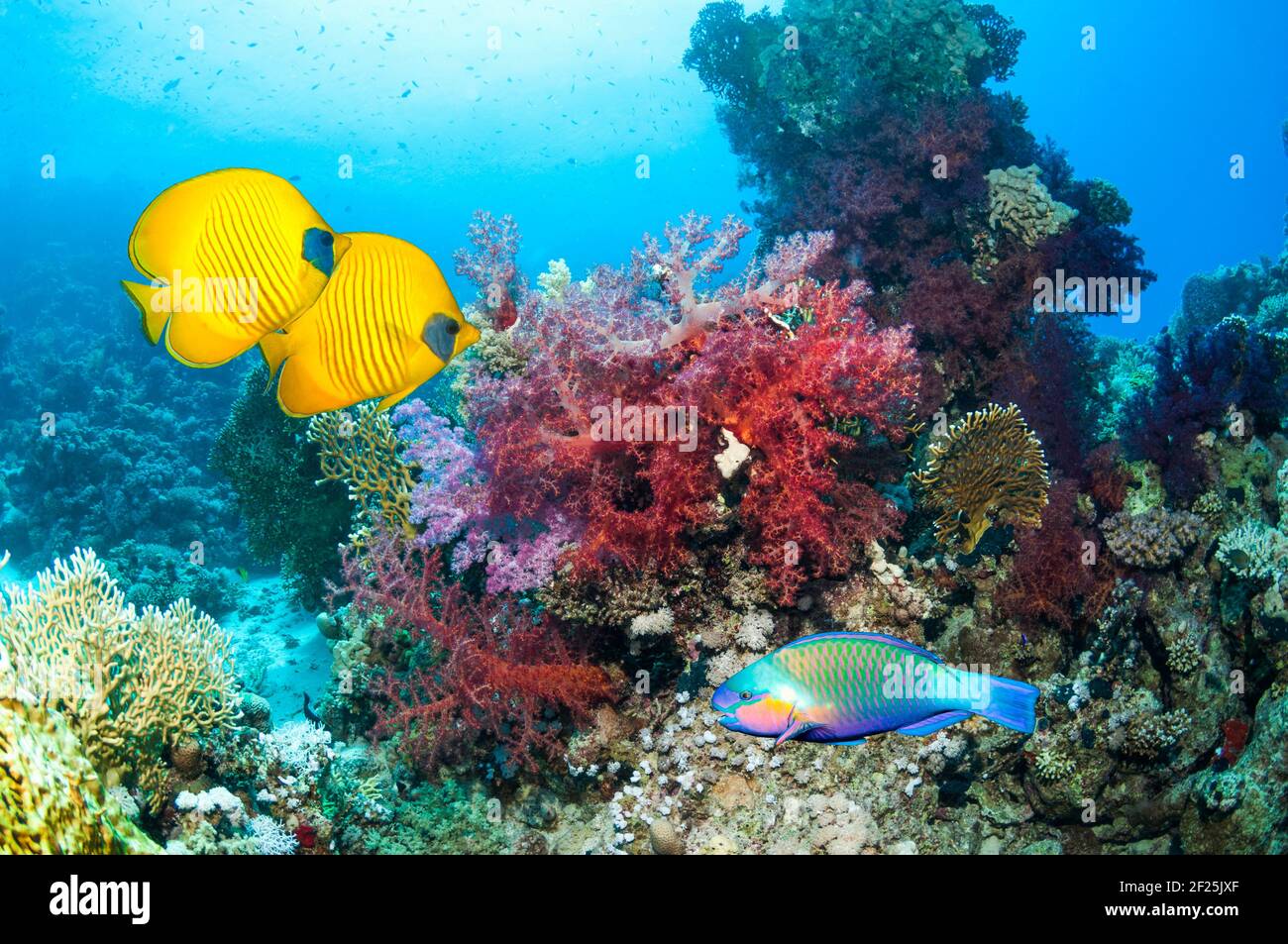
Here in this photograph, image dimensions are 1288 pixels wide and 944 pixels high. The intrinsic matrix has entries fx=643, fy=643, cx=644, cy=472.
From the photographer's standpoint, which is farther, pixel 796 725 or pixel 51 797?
pixel 51 797

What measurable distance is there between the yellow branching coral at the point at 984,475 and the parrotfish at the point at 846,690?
9.40 ft

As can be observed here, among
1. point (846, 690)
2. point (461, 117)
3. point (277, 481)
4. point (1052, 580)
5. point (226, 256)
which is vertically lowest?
point (846, 690)

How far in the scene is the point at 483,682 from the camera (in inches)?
167

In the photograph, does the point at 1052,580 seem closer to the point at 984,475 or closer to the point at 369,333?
the point at 984,475

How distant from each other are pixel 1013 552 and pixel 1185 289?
62.7ft

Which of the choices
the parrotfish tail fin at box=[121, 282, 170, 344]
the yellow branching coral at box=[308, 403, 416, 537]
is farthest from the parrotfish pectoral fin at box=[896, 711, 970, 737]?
the yellow branching coral at box=[308, 403, 416, 537]

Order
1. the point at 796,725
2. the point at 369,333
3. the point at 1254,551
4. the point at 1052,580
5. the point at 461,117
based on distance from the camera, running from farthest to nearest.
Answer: the point at 461,117
the point at 1052,580
the point at 1254,551
the point at 796,725
the point at 369,333

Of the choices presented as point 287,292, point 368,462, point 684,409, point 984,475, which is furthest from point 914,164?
point 287,292

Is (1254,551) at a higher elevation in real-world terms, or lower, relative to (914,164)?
lower

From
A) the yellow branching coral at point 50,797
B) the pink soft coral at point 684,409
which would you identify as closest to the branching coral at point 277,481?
the pink soft coral at point 684,409

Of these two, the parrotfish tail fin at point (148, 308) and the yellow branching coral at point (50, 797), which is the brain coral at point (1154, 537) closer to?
the parrotfish tail fin at point (148, 308)

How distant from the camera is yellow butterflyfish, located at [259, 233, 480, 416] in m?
2.09

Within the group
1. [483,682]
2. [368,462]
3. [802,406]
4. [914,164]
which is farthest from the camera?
[914,164]

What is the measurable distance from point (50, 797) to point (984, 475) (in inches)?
216
